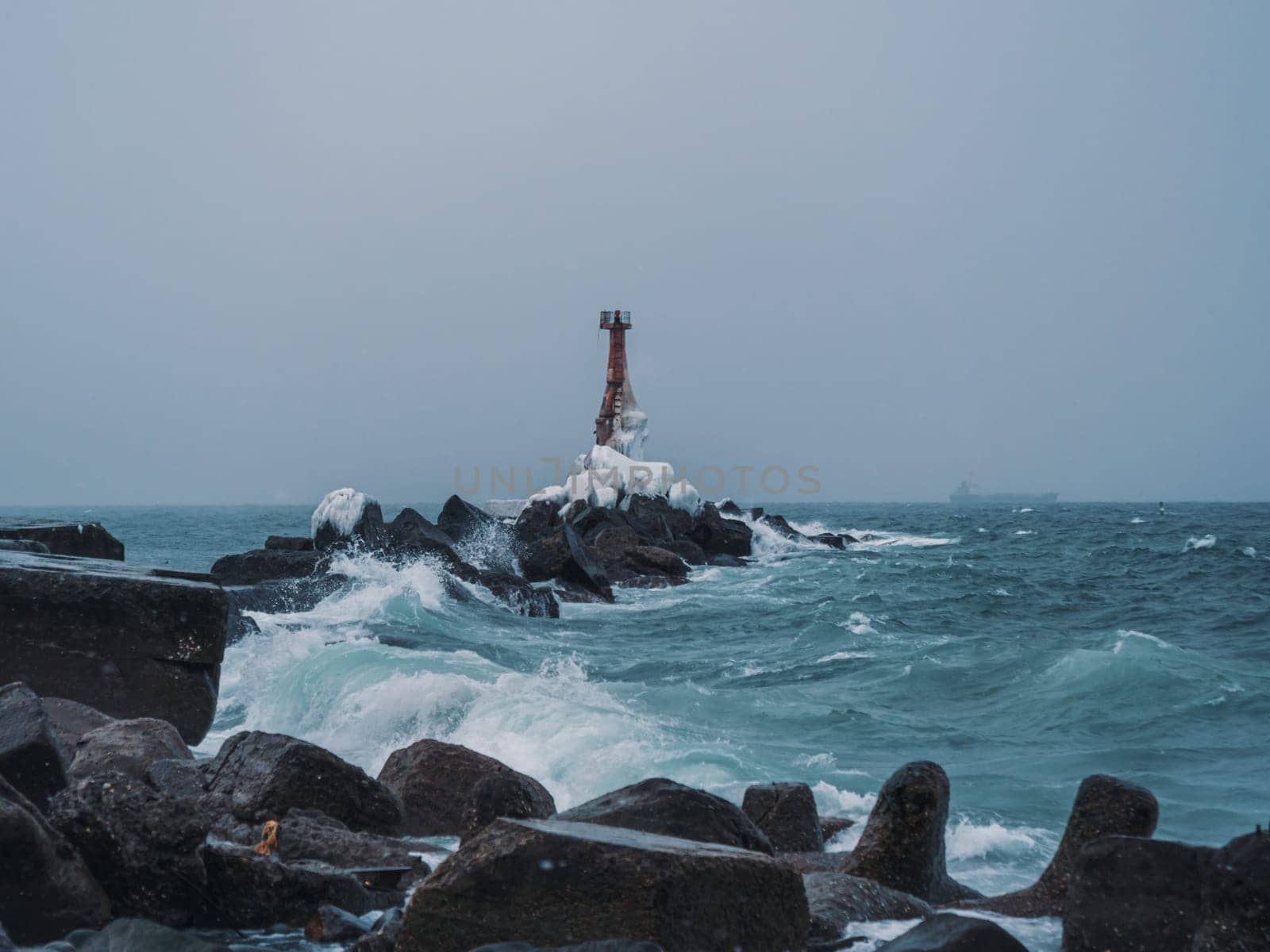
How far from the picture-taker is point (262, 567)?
51.8ft

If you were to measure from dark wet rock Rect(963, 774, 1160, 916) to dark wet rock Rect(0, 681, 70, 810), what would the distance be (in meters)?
3.37

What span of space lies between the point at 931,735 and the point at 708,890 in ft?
20.1

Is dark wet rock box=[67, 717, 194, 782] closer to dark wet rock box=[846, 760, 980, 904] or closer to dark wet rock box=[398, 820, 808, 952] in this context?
dark wet rock box=[398, 820, 808, 952]

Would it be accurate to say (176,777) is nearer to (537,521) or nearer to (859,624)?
(859,624)

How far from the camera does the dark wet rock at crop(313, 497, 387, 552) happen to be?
17484mm

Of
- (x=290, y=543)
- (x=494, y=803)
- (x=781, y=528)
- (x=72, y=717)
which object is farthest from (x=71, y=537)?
(x=781, y=528)

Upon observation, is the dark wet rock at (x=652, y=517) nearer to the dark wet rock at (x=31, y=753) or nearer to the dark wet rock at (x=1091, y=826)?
the dark wet rock at (x=1091, y=826)

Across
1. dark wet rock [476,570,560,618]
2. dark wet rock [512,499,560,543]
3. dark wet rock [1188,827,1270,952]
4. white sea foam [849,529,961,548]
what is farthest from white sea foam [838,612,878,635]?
white sea foam [849,529,961,548]

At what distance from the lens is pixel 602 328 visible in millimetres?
43781

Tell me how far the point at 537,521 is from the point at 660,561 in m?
6.80

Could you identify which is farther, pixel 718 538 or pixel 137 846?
Answer: pixel 718 538

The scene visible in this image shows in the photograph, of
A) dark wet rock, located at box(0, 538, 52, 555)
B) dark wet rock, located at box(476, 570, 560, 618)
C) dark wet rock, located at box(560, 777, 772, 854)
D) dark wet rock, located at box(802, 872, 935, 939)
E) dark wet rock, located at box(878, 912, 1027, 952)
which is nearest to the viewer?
dark wet rock, located at box(878, 912, 1027, 952)

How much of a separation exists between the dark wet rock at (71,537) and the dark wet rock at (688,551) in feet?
60.2

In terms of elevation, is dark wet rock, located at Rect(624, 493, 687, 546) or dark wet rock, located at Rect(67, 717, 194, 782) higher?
dark wet rock, located at Rect(624, 493, 687, 546)
